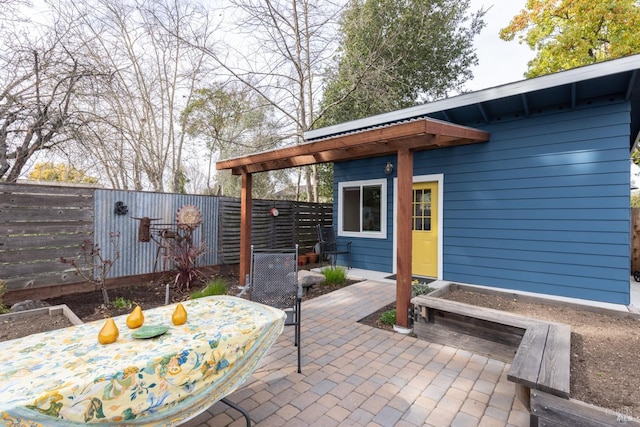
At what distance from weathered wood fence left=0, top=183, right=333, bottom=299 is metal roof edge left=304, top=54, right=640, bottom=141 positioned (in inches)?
137

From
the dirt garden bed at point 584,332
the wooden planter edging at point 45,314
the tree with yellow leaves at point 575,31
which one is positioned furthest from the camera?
the tree with yellow leaves at point 575,31

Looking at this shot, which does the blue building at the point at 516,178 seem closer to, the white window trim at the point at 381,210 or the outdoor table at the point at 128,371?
the white window trim at the point at 381,210

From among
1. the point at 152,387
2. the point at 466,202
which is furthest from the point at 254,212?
the point at 152,387

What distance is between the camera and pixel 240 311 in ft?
6.27

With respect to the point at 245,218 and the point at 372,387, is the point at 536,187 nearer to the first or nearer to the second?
the point at 372,387

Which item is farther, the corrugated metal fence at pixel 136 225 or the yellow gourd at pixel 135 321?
the corrugated metal fence at pixel 136 225

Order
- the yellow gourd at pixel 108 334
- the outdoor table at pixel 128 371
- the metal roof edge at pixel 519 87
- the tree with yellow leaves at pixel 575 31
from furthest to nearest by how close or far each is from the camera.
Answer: the tree with yellow leaves at pixel 575 31
the metal roof edge at pixel 519 87
the yellow gourd at pixel 108 334
the outdoor table at pixel 128 371

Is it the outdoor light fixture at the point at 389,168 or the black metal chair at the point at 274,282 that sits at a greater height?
the outdoor light fixture at the point at 389,168

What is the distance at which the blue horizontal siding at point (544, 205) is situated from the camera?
150 inches

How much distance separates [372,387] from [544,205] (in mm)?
3612

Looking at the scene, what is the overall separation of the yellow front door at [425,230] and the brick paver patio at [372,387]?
2.47m

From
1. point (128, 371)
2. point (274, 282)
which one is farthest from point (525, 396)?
point (128, 371)

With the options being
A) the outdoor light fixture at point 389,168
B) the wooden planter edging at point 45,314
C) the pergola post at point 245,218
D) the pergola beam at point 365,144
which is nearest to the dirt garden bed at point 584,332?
the wooden planter edging at point 45,314

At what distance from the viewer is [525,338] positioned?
236 cm
